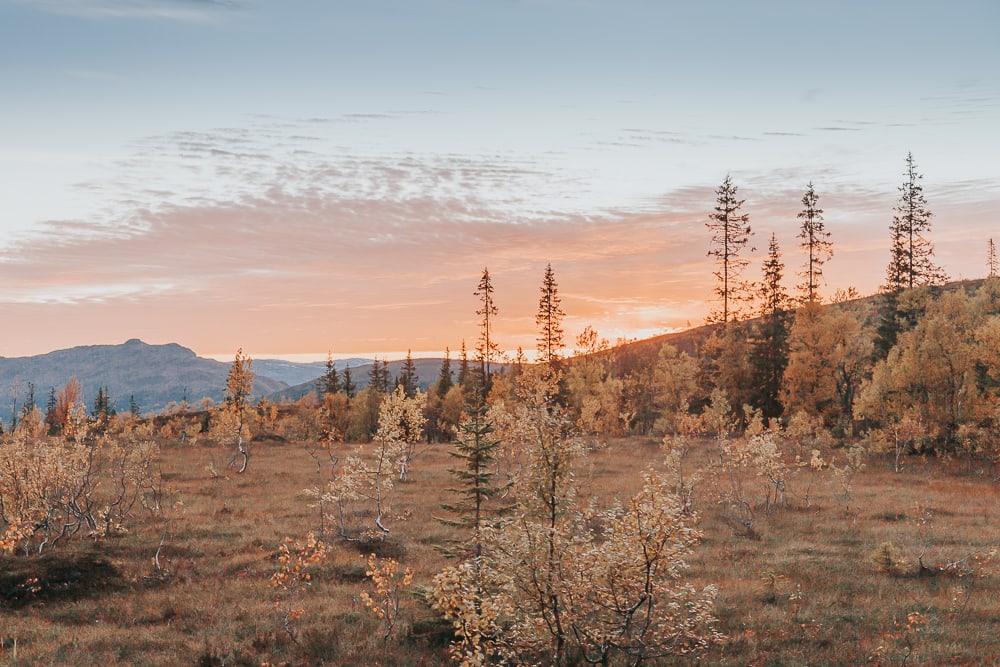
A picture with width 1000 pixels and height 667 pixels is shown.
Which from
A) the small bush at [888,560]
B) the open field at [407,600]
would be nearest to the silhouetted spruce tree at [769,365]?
the open field at [407,600]

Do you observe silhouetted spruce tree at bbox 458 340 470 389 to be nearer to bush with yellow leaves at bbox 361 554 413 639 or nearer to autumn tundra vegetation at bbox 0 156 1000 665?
autumn tundra vegetation at bbox 0 156 1000 665

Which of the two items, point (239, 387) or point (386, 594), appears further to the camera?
point (239, 387)

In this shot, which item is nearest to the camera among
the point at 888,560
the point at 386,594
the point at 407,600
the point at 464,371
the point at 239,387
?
the point at 386,594

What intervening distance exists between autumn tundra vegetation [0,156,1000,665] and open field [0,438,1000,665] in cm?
9

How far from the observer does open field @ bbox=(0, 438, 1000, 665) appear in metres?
14.4

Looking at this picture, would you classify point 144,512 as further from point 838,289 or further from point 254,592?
point 838,289

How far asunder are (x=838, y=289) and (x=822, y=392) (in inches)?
1441

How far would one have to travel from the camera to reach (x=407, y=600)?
18.4m

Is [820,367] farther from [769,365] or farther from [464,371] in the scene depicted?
[464,371]

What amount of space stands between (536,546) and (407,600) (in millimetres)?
10618

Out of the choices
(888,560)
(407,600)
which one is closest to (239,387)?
(407,600)

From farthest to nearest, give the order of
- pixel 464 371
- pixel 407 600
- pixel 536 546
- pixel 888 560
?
1. pixel 464 371
2. pixel 888 560
3. pixel 407 600
4. pixel 536 546

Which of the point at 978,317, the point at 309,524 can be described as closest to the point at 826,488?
the point at 978,317

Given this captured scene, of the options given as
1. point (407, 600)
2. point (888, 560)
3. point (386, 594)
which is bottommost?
point (407, 600)
